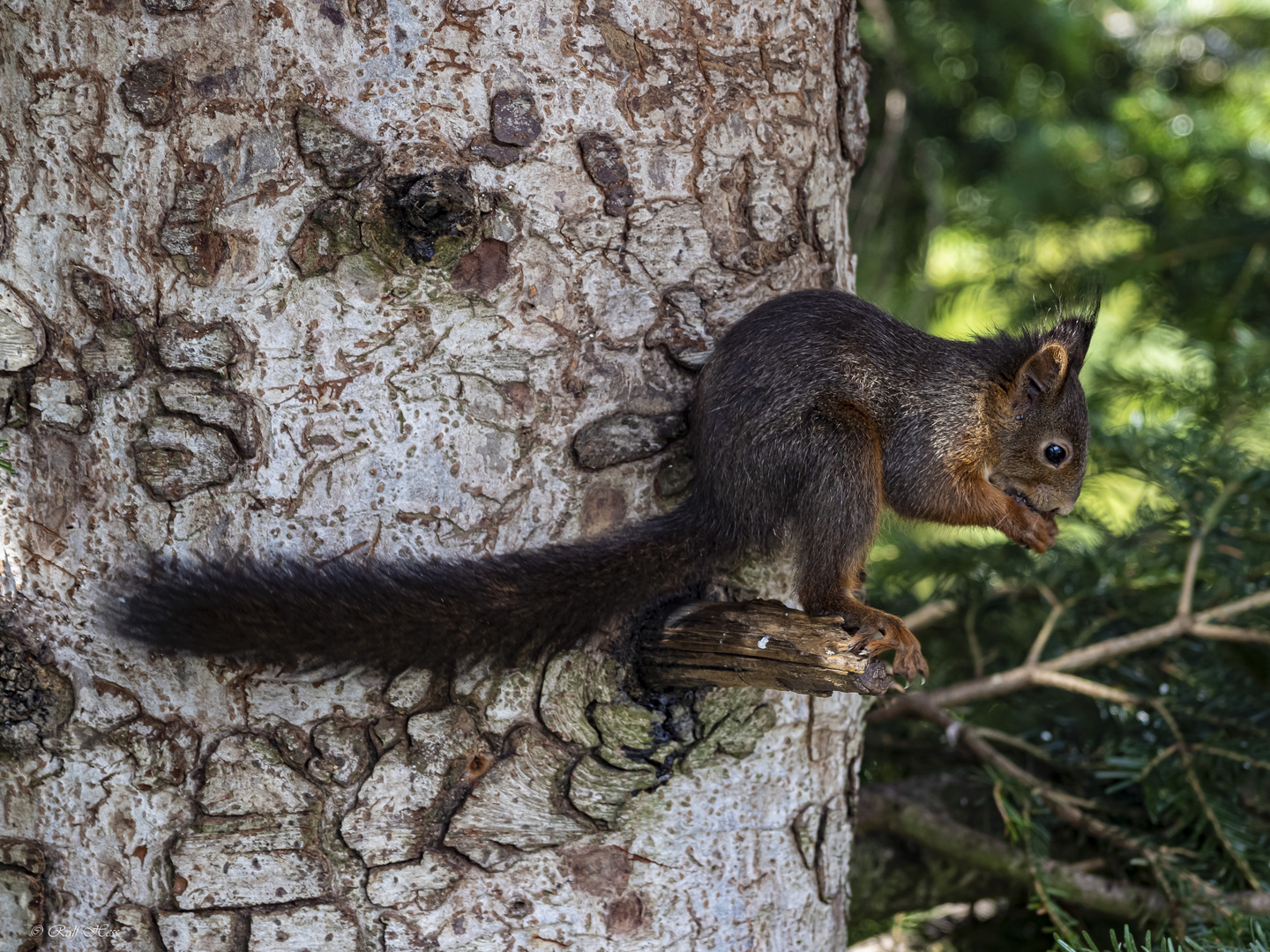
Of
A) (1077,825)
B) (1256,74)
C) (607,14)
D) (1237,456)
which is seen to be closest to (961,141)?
(1256,74)

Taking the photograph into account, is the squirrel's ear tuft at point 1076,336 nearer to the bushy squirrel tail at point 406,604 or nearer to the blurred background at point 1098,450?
the blurred background at point 1098,450

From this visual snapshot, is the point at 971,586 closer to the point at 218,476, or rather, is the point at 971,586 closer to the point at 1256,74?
the point at 218,476

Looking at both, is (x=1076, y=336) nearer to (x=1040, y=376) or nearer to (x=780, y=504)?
(x=1040, y=376)

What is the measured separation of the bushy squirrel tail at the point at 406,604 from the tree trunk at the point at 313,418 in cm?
3

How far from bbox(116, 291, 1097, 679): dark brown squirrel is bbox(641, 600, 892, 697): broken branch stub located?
54mm

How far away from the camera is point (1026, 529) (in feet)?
4.41

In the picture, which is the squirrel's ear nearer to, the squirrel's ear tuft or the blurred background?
the squirrel's ear tuft

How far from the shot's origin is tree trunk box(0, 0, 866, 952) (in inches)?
39.6

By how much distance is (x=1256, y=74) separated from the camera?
8.86 ft

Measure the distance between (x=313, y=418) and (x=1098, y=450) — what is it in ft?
4.73

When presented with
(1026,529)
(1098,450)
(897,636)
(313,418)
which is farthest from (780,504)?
(1098,450)

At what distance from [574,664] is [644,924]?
0.93 feet

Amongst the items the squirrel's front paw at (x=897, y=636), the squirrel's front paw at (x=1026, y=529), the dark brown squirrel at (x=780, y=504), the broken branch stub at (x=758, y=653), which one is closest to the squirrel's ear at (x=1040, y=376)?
the dark brown squirrel at (x=780, y=504)

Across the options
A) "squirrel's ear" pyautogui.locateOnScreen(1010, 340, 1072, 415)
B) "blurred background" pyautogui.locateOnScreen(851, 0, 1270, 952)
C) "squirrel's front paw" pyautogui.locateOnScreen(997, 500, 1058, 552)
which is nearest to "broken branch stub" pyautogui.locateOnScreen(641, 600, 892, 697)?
"squirrel's front paw" pyautogui.locateOnScreen(997, 500, 1058, 552)
